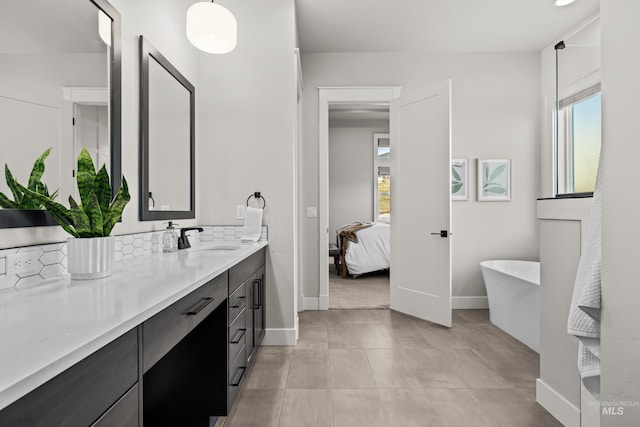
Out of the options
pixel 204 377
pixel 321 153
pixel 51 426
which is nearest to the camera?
pixel 51 426

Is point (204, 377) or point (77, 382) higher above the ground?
point (77, 382)

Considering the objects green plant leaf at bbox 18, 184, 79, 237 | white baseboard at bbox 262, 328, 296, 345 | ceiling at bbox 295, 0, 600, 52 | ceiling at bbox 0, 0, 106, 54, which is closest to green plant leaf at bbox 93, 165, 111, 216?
green plant leaf at bbox 18, 184, 79, 237

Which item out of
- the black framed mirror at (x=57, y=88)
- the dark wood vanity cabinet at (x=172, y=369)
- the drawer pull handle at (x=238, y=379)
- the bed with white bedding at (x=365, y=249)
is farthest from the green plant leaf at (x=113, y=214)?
the bed with white bedding at (x=365, y=249)

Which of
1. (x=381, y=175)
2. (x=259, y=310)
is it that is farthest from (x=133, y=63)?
(x=381, y=175)

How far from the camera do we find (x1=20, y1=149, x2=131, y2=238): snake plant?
47.2 inches

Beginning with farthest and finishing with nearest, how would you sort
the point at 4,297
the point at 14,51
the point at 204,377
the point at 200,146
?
the point at 200,146, the point at 204,377, the point at 14,51, the point at 4,297

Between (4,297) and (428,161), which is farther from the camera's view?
(428,161)

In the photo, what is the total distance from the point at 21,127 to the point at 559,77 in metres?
2.22

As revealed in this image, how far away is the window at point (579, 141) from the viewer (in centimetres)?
125

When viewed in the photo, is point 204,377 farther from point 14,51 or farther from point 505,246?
point 505,246

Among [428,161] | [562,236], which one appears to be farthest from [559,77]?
[428,161]

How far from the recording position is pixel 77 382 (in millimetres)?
611

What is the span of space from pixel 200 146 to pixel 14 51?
1.64 meters

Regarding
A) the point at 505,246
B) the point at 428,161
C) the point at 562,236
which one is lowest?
the point at 505,246
